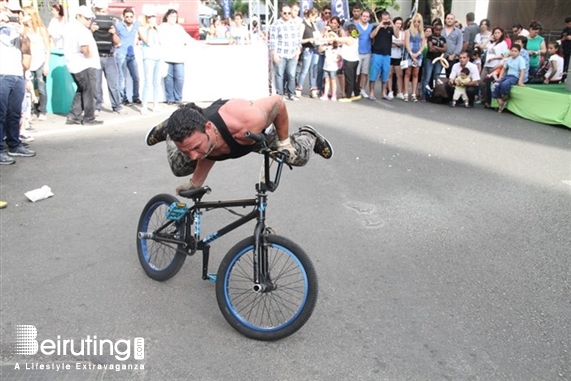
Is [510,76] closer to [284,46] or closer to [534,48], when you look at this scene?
[534,48]

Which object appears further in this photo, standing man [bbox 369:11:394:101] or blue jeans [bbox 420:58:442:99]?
blue jeans [bbox 420:58:442:99]

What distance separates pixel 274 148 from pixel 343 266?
141cm

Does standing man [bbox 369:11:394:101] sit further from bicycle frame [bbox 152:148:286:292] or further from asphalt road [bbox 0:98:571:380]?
bicycle frame [bbox 152:148:286:292]

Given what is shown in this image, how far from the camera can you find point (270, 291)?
3402 mm

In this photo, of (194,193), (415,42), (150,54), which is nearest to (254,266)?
(194,193)

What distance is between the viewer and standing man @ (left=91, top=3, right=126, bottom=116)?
10102 mm

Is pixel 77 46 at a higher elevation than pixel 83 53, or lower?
higher

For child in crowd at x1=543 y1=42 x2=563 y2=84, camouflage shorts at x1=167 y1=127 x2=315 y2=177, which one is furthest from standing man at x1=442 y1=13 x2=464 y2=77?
camouflage shorts at x1=167 y1=127 x2=315 y2=177

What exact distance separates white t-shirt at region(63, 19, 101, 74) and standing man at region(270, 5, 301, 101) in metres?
4.39

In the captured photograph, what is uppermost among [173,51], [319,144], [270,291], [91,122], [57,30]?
[57,30]

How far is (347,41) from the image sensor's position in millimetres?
11984

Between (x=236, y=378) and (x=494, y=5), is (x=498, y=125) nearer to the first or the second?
(x=236, y=378)

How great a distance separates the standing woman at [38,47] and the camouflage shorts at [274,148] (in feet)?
19.7

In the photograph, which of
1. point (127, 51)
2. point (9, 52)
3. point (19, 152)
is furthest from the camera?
point (127, 51)
